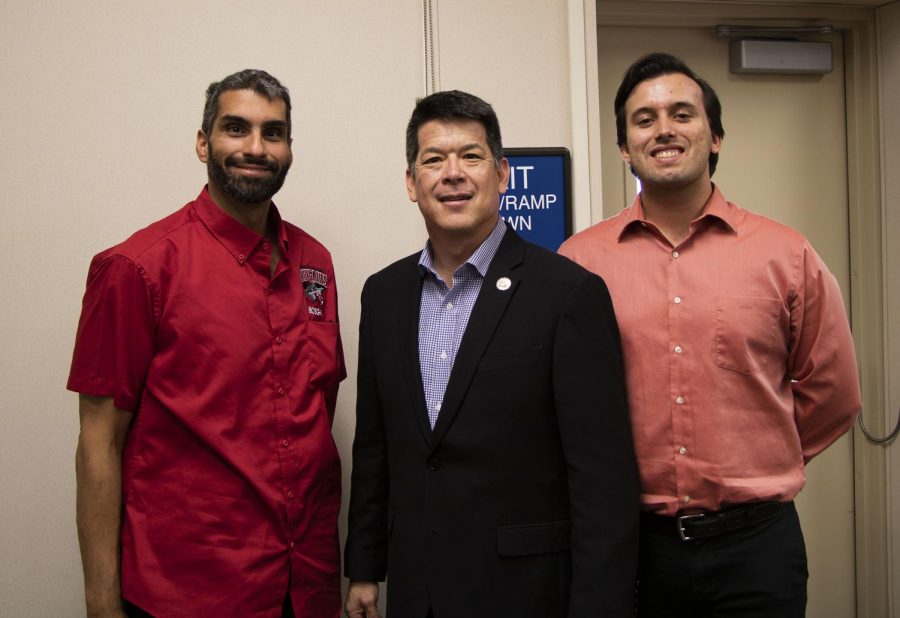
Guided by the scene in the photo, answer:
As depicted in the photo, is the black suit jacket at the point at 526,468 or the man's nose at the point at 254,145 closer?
the black suit jacket at the point at 526,468

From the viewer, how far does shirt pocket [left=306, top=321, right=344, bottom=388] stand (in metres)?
1.70

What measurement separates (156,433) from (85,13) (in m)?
1.22

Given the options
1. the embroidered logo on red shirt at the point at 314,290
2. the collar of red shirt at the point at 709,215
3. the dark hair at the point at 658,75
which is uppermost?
the dark hair at the point at 658,75

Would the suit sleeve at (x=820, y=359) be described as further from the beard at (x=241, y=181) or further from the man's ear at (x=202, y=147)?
the man's ear at (x=202, y=147)

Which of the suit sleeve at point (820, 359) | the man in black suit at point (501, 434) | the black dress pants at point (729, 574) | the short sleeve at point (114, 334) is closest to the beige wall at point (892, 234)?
the suit sleeve at point (820, 359)

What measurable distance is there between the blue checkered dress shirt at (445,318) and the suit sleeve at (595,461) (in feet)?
0.69

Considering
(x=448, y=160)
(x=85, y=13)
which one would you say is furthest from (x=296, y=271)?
(x=85, y=13)

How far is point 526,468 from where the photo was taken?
4.59 ft

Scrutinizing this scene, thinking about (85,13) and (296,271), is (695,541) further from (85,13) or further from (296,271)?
(85,13)

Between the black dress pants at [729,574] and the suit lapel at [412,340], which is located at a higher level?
the suit lapel at [412,340]

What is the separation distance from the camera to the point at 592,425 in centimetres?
138

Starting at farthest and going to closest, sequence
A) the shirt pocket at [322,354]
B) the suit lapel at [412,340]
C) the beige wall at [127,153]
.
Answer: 1. the beige wall at [127,153]
2. the shirt pocket at [322,354]
3. the suit lapel at [412,340]

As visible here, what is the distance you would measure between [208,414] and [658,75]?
1.24 m

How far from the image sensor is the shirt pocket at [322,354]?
170 centimetres
